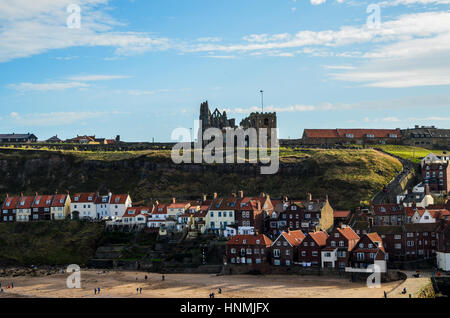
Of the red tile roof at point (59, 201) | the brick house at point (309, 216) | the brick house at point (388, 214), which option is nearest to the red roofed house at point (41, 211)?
the red tile roof at point (59, 201)

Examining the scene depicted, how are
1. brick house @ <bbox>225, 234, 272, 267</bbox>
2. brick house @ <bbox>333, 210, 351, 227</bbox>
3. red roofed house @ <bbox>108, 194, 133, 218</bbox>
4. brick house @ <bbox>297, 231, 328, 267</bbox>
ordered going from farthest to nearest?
red roofed house @ <bbox>108, 194, 133, 218</bbox>
brick house @ <bbox>333, 210, 351, 227</bbox>
brick house @ <bbox>225, 234, 272, 267</bbox>
brick house @ <bbox>297, 231, 328, 267</bbox>

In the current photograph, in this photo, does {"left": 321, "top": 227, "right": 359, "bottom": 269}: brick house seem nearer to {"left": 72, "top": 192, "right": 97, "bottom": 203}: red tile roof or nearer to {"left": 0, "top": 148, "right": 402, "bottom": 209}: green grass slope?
{"left": 0, "top": 148, "right": 402, "bottom": 209}: green grass slope

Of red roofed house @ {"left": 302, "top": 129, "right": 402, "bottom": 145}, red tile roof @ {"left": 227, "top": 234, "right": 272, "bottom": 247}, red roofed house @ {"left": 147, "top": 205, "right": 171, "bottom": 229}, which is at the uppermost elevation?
red roofed house @ {"left": 302, "top": 129, "right": 402, "bottom": 145}

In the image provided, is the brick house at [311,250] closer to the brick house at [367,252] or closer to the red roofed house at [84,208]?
the brick house at [367,252]

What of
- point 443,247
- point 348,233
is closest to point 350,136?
point 348,233

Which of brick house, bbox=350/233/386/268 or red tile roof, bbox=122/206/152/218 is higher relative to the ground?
red tile roof, bbox=122/206/152/218

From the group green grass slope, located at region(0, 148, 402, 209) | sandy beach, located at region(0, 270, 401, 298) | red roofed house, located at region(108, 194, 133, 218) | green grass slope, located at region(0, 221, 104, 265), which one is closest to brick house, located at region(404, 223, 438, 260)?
sandy beach, located at region(0, 270, 401, 298)
